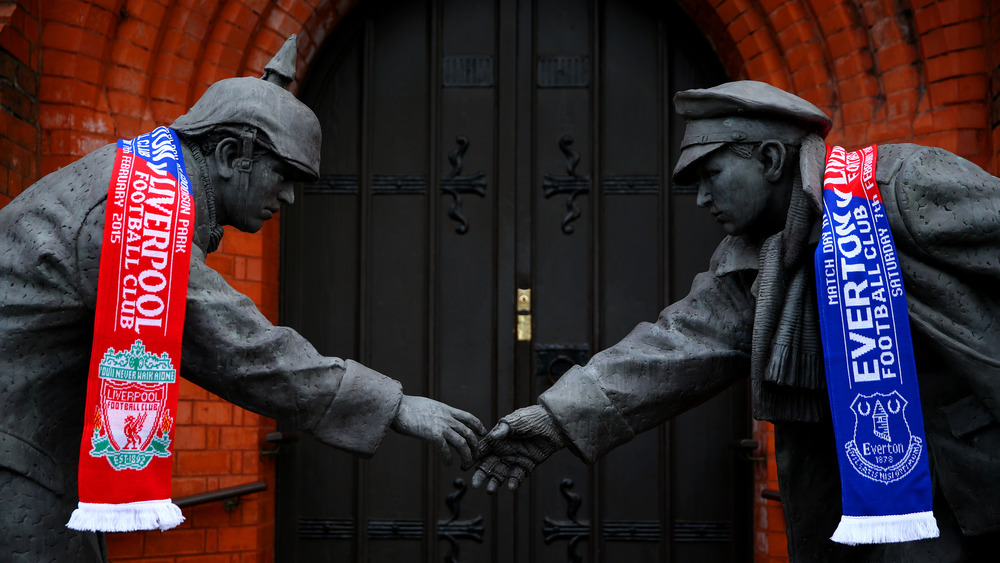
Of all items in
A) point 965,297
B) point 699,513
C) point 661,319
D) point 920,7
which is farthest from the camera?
point 699,513

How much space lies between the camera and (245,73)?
503 cm

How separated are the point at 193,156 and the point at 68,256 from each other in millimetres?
463

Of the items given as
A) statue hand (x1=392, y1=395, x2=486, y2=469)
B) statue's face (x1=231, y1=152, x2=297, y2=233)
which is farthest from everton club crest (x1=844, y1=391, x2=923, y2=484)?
statue's face (x1=231, y1=152, x2=297, y2=233)

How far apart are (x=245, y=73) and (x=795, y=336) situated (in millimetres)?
3018

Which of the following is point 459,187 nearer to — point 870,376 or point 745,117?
point 745,117

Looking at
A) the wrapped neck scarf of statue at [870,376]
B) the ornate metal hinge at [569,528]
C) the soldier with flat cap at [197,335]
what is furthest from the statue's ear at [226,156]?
the ornate metal hinge at [569,528]

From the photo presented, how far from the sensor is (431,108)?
210 inches

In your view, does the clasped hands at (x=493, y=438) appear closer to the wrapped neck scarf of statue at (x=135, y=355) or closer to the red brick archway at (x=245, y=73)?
the wrapped neck scarf of statue at (x=135, y=355)

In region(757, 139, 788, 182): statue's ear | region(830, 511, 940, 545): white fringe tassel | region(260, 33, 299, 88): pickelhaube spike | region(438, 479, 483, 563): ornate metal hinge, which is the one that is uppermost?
region(260, 33, 299, 88): pickelhaube spike

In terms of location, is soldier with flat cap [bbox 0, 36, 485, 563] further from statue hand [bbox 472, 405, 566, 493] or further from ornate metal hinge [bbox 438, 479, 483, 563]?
ornate metal hinge [bbox 438, 479, 483, 563]

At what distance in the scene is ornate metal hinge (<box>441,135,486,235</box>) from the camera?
5266mm

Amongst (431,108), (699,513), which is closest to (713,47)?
(431,108)

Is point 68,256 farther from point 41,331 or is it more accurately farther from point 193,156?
point 193,156

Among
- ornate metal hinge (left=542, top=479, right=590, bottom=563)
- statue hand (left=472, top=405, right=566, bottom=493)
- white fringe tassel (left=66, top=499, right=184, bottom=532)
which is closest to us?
white fringe tassel (left=66, top=499, right=184, bottom=532)
